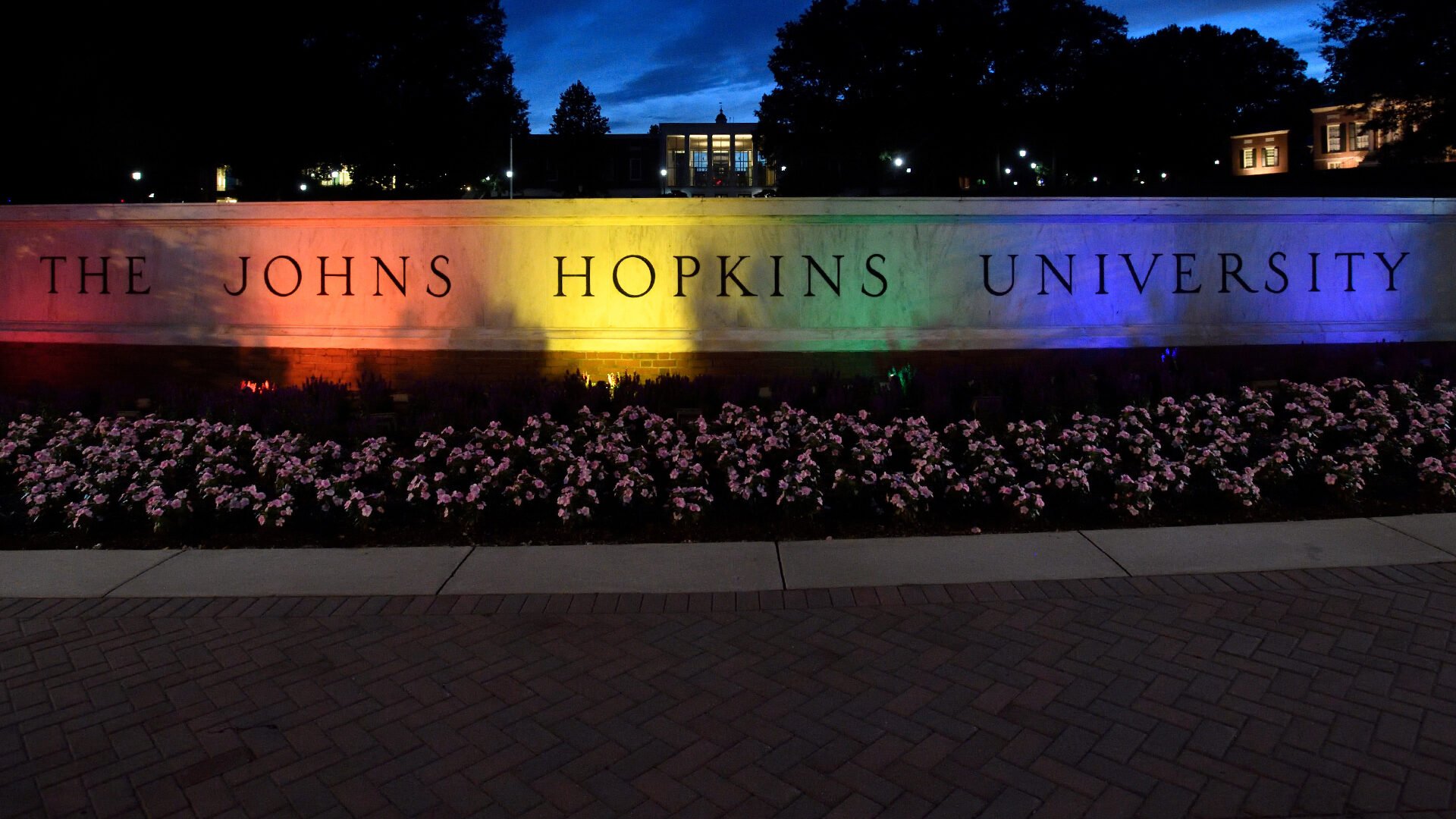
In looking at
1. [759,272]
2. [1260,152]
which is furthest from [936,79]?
[1260,152]

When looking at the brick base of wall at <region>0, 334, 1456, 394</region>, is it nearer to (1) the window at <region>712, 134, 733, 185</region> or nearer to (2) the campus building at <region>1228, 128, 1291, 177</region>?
(2) the campus building at <region>1228, 128, 1291, 177</region>

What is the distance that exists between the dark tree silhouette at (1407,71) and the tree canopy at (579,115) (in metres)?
68.8

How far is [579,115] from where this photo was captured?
324 ft

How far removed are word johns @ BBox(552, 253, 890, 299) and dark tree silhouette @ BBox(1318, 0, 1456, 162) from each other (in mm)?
33660

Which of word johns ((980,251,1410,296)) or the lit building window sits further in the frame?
the lit building window

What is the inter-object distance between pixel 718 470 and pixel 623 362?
2.79m

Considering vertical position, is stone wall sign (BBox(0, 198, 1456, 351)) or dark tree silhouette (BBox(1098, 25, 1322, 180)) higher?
dark tree silhouette (BBox(1098, 25, 1322, 180))

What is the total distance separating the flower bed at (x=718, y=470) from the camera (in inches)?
274

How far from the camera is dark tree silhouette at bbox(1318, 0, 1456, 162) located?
34.6 meters

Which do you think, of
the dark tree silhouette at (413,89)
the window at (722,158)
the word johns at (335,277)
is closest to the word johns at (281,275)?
the word johns at (335,277)

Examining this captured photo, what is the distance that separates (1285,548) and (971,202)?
15.0 feet

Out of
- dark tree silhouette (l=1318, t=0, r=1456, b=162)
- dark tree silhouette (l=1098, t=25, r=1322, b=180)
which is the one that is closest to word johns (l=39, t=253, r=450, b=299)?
dark tree silhouette (l=1318, t=0, r=1456, b=162)

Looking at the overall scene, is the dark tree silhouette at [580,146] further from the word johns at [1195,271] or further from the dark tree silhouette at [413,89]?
the word johns at [1195,271]

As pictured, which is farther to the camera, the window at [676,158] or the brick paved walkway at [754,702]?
the window at [676,158]
